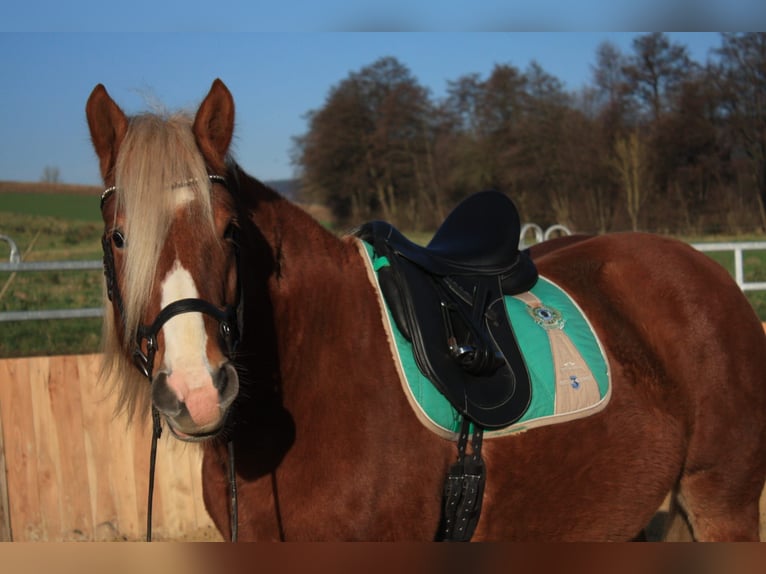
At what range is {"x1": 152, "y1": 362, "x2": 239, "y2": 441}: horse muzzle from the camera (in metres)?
1.59

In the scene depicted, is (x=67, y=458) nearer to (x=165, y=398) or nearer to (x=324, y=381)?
(x=324, y=381)

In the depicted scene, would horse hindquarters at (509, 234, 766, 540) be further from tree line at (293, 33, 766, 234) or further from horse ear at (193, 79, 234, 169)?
tree line at (293, 33, 766, 234)

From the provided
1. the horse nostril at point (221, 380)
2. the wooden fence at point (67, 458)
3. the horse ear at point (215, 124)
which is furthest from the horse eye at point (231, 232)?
the wooden fence at point (67, 458)

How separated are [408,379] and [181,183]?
83cm

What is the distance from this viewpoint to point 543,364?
7.98 feet

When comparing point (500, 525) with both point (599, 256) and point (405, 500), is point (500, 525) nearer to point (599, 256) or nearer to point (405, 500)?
point (405, 500)

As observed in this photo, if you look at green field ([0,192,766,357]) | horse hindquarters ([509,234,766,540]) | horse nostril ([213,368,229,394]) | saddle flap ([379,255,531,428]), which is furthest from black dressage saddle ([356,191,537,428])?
green field ([0,192,766,357])

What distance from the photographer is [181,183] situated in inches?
71.0

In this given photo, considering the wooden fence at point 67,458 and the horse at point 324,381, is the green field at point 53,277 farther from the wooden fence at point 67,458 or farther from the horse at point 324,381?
the horse at point 324,381

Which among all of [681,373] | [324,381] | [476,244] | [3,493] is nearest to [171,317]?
[324,381]

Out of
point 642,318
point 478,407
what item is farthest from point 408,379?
point 642,318

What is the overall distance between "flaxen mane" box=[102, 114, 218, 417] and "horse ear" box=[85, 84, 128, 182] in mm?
45

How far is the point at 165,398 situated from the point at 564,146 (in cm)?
1772

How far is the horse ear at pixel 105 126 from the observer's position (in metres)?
1.90
